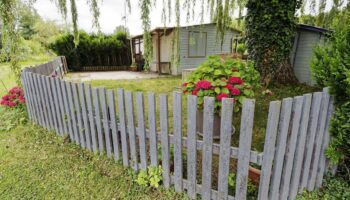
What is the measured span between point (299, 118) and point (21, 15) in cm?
303

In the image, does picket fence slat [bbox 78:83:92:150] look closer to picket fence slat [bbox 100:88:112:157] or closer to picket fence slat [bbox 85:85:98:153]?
picket fence slat [bbox 85:85:98:153]

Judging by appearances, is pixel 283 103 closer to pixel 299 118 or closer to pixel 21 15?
pixel 299 118

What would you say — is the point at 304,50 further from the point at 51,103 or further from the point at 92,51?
the point at 92,51

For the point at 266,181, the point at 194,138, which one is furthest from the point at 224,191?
the point at 194,138

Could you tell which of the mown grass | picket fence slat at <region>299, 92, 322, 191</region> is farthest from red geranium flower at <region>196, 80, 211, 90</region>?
the mown grass

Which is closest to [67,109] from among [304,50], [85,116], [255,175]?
[85,116]

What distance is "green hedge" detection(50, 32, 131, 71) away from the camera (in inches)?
503

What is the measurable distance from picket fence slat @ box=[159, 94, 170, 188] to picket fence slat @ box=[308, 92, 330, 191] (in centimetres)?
143

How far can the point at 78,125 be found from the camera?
2811 mm

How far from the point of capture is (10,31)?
2.26 m

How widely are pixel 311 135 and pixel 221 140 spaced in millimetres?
863

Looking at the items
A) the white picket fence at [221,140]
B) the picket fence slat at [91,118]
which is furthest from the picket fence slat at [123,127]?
the picket fence slat at [91,118]

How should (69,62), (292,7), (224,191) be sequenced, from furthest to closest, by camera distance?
(69,62) → (292,7) → (224,191)

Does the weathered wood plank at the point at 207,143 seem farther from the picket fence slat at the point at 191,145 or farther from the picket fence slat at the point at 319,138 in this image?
the picket fence slat at the point at 319,138
